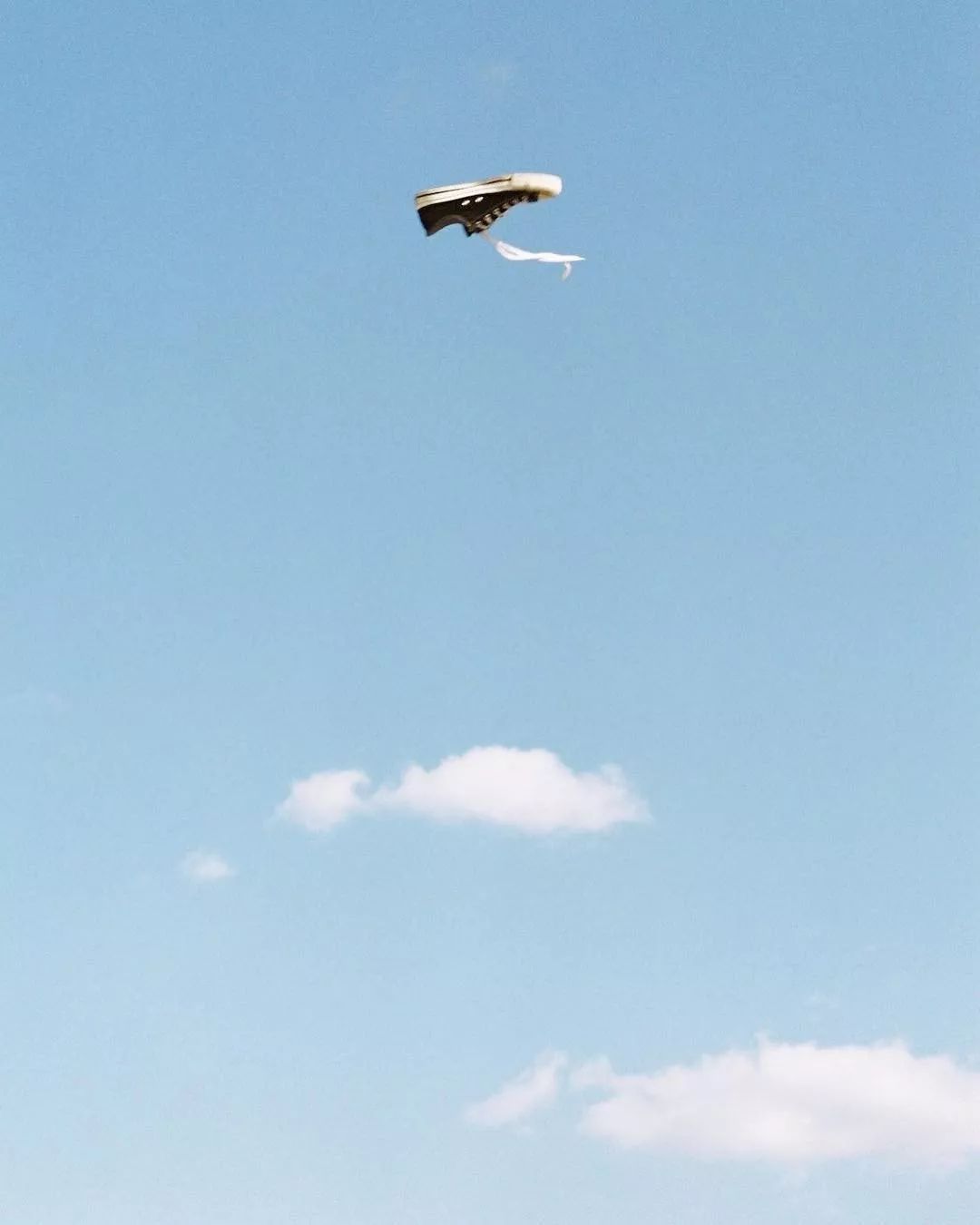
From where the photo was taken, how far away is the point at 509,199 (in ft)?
328

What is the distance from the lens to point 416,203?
99562 millimetres

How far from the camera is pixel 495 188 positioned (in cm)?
9956

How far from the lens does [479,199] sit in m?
99.6

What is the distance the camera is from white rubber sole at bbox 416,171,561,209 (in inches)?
3903

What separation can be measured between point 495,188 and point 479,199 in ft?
2.99

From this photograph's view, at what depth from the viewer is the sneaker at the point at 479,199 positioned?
9925 cm

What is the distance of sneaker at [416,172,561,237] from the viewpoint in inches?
3907

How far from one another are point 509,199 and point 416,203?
4.57 metres

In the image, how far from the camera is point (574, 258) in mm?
97500

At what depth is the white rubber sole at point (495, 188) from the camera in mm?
99125

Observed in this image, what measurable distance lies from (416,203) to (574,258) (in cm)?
842

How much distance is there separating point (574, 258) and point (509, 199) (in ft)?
16.9
